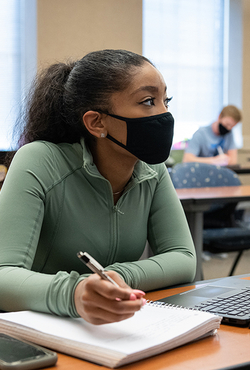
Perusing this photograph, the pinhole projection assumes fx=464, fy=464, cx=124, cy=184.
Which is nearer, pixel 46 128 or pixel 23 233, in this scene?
pixel 23 233

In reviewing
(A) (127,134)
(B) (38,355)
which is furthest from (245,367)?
(A) (127,134)

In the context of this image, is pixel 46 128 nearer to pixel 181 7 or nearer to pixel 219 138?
pixel 219 138

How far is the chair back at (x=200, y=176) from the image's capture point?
3252 mm

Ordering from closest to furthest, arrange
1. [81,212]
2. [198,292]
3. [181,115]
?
[198,292], [81,212], [181,115]

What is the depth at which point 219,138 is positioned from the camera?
18.0ft

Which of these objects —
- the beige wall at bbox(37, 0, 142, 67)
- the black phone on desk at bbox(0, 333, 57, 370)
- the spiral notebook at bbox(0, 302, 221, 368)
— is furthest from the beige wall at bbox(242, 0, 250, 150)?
the black phone on desk at bbox(0, 333, 57, 370)

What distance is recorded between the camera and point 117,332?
2.29 feet

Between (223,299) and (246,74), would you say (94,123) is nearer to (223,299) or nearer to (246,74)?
(223,299)

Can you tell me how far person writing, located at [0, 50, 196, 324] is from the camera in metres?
1.04

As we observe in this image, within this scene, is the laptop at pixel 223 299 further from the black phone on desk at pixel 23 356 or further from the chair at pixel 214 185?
the chair at pixel 214 185

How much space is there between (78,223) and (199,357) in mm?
544

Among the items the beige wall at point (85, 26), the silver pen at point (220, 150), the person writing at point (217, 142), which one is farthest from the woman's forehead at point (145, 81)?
the silver pen at point (220, 150)

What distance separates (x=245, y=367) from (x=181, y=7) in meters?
6.25

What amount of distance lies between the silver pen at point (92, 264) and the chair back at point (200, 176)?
254 cm
